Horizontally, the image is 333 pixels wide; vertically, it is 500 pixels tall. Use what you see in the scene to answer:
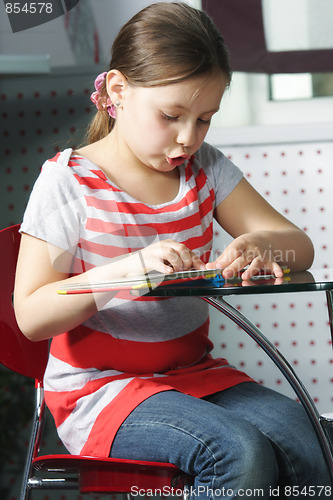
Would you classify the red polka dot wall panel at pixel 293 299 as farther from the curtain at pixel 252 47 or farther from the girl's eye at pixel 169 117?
the girl's eye at pixel 169 117

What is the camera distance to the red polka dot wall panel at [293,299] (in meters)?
1.57

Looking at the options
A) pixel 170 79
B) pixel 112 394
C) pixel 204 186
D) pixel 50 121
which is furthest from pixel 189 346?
pixel 50 121

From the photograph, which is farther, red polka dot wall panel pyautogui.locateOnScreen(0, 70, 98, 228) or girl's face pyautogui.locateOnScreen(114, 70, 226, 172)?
red polka dot wall panel pyautogui.locateOnScreen(0, 70, 98, 228)

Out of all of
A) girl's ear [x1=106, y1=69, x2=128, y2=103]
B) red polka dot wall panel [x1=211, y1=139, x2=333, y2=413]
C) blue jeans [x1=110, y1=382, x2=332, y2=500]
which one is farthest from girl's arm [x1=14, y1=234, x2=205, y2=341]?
red polka dot wall panel [x1=211, y1=139, x2=333, y2=413]

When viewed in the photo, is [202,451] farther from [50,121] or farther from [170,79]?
[50,121]

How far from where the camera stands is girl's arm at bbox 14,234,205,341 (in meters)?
0.75

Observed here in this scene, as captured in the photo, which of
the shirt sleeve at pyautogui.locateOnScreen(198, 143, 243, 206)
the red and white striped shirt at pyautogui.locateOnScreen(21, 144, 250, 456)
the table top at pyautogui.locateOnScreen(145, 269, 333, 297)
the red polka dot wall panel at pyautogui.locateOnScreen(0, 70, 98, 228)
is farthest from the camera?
the red polka dot wall panel at pyautogui.locateOnScreen(0, 70, 98, 228)

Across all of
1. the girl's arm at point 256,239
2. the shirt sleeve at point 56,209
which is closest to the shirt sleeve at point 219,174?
the girl's arm at point 256,239

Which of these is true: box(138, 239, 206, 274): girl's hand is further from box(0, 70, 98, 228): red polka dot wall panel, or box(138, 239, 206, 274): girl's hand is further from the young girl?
box(0, 70, 98, 228): red polka dot wall panel

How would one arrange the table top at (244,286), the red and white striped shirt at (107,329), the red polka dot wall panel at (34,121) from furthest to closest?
the red polka dot wall panel at (34,121) < the red and white striped shirt at (107,329) < the table top at (244,286)

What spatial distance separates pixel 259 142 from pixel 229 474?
0.96 m

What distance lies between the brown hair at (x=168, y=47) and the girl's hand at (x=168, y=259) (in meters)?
0.26

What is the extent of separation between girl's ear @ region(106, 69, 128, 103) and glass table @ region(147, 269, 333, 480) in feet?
1.19

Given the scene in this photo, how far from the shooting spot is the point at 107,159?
1.02m
